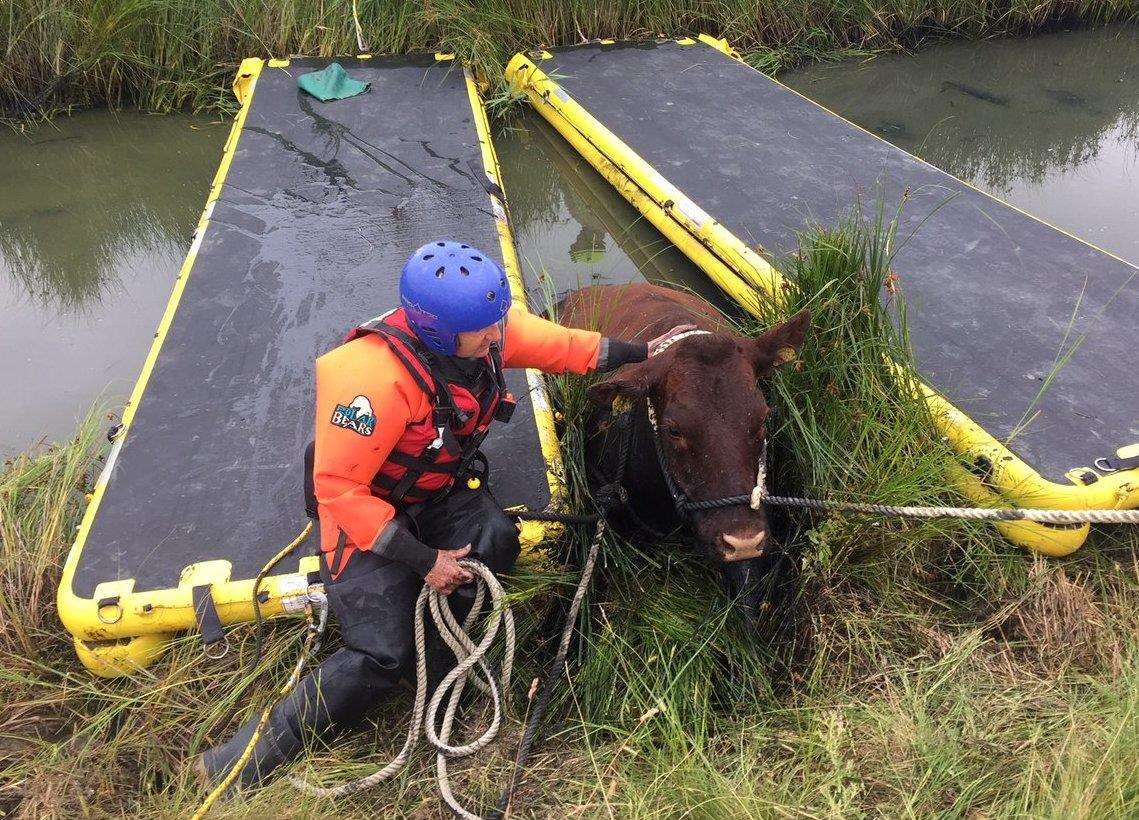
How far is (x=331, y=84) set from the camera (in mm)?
7074

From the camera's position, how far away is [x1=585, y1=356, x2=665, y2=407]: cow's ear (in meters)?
3.28

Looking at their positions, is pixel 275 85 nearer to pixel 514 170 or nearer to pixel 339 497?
pixel 514 170

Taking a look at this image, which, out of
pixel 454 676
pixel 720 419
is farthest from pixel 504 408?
pixel 454 676

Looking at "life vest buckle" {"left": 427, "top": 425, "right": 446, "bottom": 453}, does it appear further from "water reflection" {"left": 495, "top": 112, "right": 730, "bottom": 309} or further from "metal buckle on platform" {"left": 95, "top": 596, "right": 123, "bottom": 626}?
"water reflection" {"left": 495, "top": 112, "right": 730, "bottom": 309}

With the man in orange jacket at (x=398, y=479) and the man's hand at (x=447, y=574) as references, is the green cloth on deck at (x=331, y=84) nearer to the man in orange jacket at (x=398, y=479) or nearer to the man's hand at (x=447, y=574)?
the man in orange jacket at (x=398, y=479)

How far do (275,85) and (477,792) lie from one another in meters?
6.34

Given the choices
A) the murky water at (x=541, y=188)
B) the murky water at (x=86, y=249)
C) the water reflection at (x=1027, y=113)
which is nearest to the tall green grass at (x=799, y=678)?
the murky water at (x=86, y=249)

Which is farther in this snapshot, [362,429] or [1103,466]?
[1103,466]

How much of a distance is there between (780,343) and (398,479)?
1.52m

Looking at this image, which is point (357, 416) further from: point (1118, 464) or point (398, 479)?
→ point (1118, 464)

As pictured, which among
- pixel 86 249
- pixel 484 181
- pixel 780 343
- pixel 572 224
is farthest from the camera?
pixel 572 224

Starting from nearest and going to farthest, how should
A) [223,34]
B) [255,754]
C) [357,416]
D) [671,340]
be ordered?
[357,416] → [255,754] → [671,340] → [223,34]

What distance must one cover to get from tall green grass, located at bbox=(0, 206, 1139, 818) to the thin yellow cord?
78mm

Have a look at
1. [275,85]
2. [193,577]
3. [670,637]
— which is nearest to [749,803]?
[670,637]
